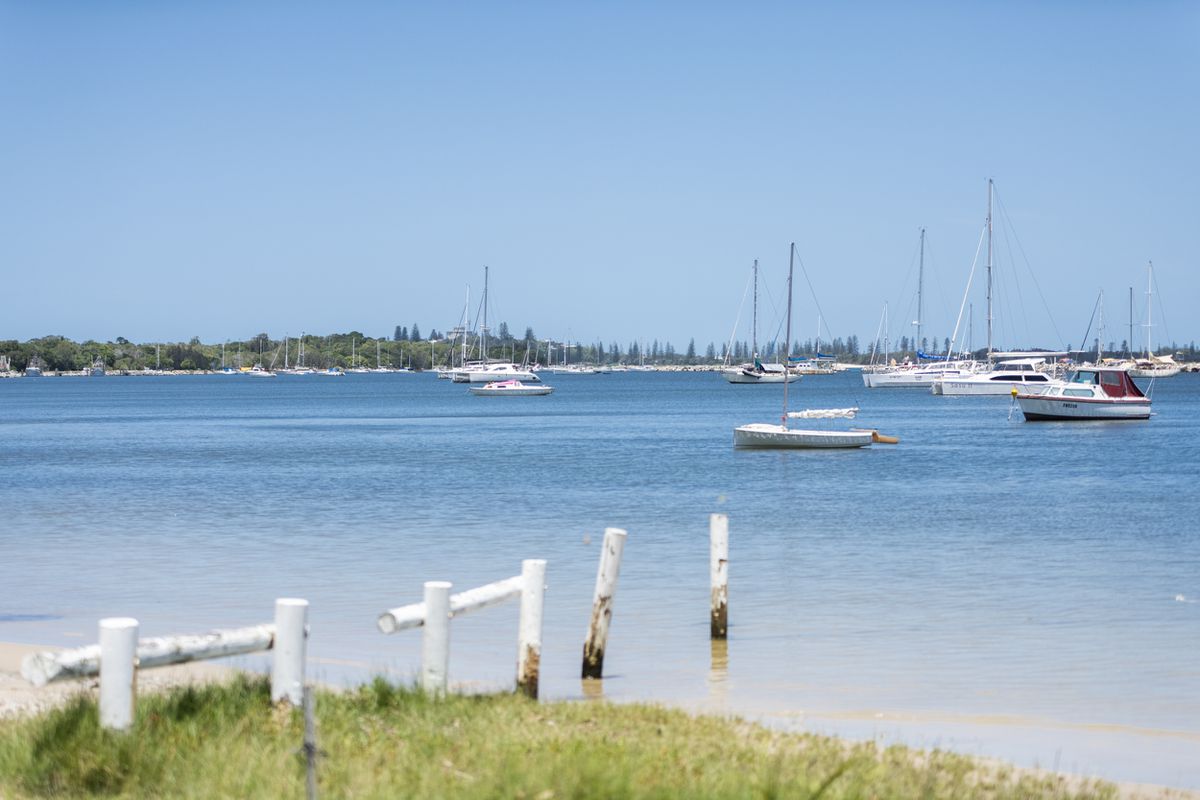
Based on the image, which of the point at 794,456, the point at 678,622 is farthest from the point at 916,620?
the point at 794,456

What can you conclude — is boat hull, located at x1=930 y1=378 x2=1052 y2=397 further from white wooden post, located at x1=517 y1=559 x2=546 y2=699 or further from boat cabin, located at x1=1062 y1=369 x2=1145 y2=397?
white wooden post, located at x1=517 y1=559 x2=546 y2=699

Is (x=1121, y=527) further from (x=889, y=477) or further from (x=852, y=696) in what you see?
(x=852, y=696)

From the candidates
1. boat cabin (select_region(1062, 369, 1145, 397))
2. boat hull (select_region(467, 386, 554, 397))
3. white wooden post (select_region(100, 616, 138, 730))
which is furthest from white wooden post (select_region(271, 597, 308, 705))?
boat hull (select_region(467, 386, 554, 397))

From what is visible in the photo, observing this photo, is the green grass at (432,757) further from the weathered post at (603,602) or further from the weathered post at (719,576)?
the weathered post at (719,576)

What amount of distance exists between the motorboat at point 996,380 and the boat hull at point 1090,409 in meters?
35.6

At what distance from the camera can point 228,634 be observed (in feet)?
29.4

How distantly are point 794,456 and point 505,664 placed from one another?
126 feet

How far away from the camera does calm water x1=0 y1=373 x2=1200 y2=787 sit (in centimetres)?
1362

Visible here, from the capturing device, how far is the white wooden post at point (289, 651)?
8914 millimetres

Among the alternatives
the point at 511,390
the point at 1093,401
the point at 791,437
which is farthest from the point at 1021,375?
the point at 791,437

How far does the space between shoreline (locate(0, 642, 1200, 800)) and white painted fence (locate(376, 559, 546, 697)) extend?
1594mm

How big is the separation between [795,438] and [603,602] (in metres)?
38.2

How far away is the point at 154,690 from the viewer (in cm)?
1095

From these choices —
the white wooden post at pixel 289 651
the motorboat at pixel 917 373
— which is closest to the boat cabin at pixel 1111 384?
the motorboat at pixel 917 373
